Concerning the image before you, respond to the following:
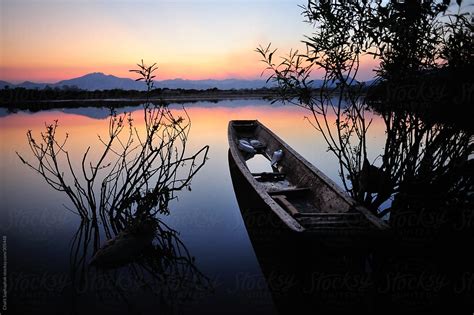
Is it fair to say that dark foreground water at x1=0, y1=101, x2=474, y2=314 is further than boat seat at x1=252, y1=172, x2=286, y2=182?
No

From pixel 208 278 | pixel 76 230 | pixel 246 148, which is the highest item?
pixel 246 148

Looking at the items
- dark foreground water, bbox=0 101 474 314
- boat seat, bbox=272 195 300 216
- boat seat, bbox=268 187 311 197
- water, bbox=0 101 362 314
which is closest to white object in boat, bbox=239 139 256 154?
water, bbox=0 101 362 314

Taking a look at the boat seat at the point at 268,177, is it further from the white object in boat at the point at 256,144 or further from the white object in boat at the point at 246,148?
the white object in boat at the point at 256,144

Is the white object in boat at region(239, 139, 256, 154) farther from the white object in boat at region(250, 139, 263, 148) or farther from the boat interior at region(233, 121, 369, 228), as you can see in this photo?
the white object in boat at region(250, 139, 263, 148)

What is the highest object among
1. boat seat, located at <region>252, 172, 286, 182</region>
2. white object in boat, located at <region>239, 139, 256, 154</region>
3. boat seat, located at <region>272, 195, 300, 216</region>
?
white object in boat, located at <region>239, 139, 256, 154</region>

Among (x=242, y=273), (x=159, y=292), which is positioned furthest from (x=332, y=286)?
(x=159, y=292)

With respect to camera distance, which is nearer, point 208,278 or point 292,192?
point 208,278

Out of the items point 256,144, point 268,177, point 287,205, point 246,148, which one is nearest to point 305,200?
point 287,205

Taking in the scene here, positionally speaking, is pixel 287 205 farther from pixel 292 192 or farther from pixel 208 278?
pixel 208 278

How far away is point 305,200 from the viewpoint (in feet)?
21.5

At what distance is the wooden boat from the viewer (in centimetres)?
418

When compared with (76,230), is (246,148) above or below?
above

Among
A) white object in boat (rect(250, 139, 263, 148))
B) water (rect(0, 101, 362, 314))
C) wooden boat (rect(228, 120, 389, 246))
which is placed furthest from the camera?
white object in boat (rect(250, 139, 263, 148))

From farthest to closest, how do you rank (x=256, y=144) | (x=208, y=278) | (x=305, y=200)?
(x=256, y=144), (x=305, y=200), (x=208, y=278)
